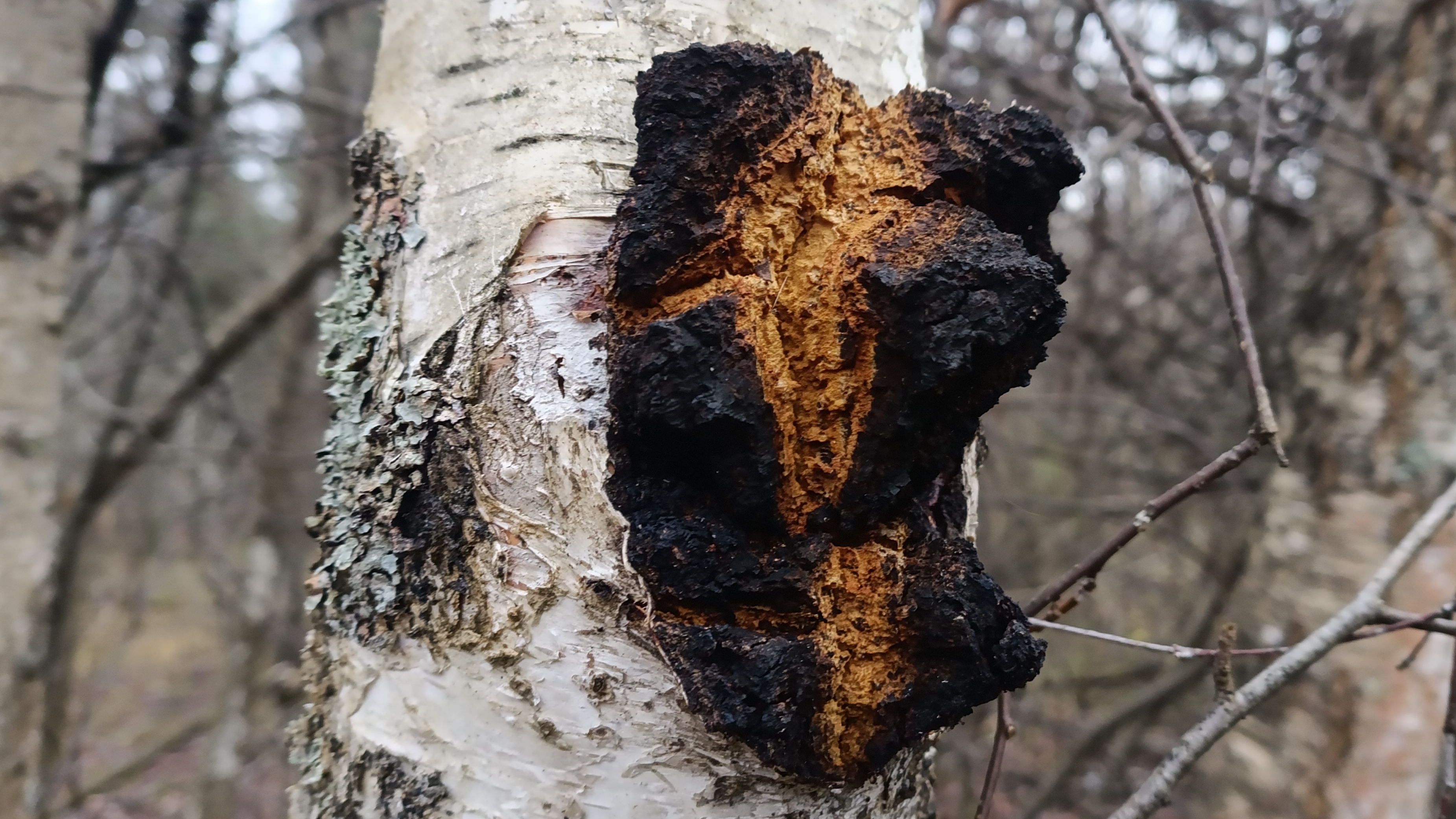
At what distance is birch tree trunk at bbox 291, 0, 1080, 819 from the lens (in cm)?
66

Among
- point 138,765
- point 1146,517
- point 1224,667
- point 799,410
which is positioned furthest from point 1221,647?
point 138,765

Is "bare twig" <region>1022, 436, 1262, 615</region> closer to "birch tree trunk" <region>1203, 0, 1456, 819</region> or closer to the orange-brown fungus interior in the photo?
the orange-brown fungus interior

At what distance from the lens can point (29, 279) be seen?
171 centimetres

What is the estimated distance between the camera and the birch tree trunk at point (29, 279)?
5.49 ft

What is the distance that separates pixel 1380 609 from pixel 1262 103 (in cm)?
87

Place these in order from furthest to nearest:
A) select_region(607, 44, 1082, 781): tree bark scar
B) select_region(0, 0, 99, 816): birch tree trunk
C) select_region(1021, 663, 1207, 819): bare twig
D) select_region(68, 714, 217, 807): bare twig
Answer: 1. select_region(68, 714, 217, 807): bare twig
2. select_region(1021, 663, 1207, 819): bare twig
3. select_region(0, 0, 99, 816): birch tree trunk
4. select_region(607, 44, 1082, 781): tree bark scar

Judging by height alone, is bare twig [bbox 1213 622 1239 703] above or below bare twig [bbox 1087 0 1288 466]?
below

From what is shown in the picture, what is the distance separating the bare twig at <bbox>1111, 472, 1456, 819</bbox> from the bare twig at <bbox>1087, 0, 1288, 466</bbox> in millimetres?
261

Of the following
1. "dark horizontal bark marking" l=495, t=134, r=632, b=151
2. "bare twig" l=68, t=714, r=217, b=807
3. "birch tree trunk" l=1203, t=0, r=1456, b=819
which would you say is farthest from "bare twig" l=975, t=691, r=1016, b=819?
"bare twig" l=68, t=714, r=217, b=807

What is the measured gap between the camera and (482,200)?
76cm

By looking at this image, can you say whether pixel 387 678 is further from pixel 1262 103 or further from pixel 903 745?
pixel 1262 103

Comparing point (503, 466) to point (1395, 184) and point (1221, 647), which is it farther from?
point (1395, 184)

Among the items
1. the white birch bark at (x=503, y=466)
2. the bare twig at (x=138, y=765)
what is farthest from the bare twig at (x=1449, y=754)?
the bare twig at (x=138, y=765)

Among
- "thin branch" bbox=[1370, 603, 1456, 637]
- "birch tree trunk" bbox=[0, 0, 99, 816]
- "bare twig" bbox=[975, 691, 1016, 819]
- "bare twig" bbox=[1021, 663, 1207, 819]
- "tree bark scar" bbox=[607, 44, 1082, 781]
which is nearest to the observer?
"tree bark scar" bbox=[607, 44, 1082, 781]
